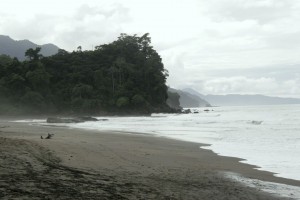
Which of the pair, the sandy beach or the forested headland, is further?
the forested headland

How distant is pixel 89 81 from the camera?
8469 centimetres

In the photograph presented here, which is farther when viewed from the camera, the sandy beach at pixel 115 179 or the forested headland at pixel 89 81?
the forested headland at pixel 89 81

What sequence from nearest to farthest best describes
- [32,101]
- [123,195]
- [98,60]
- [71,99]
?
[123,195]
[32,101]
[71,99]
[98,60]

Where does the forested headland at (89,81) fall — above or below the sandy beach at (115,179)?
above

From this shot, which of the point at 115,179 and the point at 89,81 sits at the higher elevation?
the point at 89,81

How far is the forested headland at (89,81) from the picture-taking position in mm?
74500

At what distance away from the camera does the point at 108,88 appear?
83.2 m

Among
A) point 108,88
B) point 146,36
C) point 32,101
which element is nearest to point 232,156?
point 32,101

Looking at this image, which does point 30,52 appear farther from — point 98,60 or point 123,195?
point 123,195

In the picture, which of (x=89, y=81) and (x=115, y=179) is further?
(x=89, y=81)

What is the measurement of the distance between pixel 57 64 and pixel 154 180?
269 feet

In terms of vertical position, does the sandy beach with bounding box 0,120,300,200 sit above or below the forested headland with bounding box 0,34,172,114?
below

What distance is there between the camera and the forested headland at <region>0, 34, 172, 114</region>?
74500 mm

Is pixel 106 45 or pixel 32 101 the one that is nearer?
pixel 32 101
